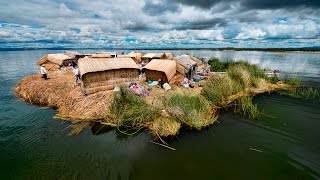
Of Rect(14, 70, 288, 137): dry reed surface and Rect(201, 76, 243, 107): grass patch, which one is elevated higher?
Rect(201, 76, 243, 107): grass patch

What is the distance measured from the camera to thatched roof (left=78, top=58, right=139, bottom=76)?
17.4 m

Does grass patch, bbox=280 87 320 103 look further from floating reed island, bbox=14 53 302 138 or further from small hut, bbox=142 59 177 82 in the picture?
small hut, bbox=142 59 177 82

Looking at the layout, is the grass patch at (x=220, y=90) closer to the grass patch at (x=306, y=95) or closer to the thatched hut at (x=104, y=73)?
the grass patch at (x=306, y=95)

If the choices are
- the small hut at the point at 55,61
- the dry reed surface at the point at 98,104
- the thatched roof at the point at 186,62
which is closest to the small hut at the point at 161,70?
the thatched roof at the point at 186,62

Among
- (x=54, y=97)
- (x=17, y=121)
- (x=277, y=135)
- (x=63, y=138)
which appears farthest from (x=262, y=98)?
(x=17, y=121)

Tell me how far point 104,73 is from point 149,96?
462 cm

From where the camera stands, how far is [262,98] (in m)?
19.9

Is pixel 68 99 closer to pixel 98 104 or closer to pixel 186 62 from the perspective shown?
pixel 98 104

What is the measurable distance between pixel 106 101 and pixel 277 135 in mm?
11571

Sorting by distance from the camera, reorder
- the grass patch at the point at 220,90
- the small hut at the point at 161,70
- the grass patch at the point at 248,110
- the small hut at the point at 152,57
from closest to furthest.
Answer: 1. the grass patch at the point at 248,110
2. the grass patch at the point at 220,90
3. the small hut at the point at 161,70
4. the small hut at the point at 152,57

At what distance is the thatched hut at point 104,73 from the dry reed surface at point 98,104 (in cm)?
85

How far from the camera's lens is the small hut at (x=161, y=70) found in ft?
67.9

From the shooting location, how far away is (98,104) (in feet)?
49.8

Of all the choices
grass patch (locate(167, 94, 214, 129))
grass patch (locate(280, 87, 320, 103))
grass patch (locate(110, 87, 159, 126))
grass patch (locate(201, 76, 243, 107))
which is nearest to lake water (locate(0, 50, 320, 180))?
grass patch (locate(167, 94, 214, 129))
